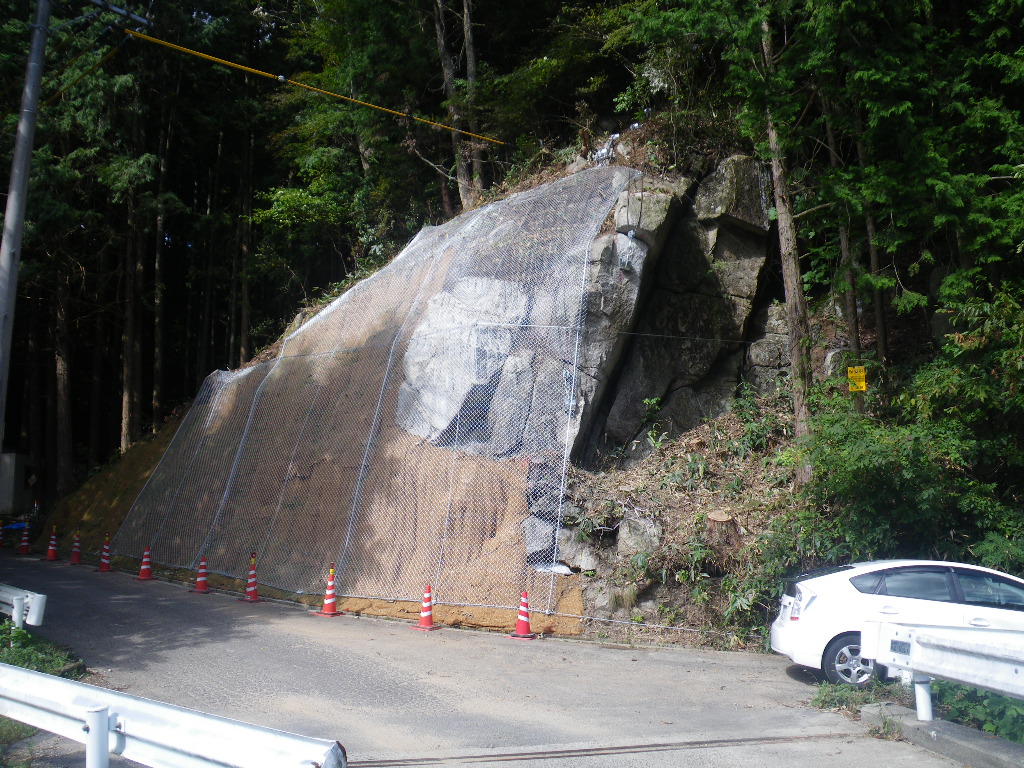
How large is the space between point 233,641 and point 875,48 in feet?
40.1

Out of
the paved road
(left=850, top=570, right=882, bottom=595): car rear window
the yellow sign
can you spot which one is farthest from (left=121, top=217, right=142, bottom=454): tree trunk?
(left=850, top=570, right=882, bottom=595): car rear window

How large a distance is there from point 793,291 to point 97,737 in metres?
11.2

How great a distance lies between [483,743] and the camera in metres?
5.81

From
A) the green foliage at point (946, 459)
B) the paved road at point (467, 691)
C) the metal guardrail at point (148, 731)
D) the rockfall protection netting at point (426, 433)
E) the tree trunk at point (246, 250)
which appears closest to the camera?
the metal guardrail at point (148, 731)

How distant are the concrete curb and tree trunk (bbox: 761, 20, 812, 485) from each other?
18.4ft

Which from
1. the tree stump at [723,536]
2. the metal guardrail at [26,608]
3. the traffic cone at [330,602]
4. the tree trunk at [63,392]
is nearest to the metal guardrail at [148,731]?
the metal guardrail at [26,608]

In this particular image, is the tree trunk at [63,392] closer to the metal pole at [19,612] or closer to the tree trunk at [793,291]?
the metal pole at [19,612]

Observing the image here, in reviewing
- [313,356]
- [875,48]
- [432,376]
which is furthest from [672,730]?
[313,356]

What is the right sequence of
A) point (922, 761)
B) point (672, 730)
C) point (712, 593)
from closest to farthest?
1. point (922, 761)
2. point (672, 730)
3. point (712, 593)

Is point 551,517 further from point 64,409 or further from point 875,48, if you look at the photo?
point 64,409

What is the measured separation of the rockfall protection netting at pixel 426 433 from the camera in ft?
38.1

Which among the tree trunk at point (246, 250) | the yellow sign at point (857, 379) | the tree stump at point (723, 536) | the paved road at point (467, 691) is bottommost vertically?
the paved road at point (467, 691)

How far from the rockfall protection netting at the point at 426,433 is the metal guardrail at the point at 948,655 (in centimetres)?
525

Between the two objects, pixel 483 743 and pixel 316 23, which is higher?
pixel 316 23
